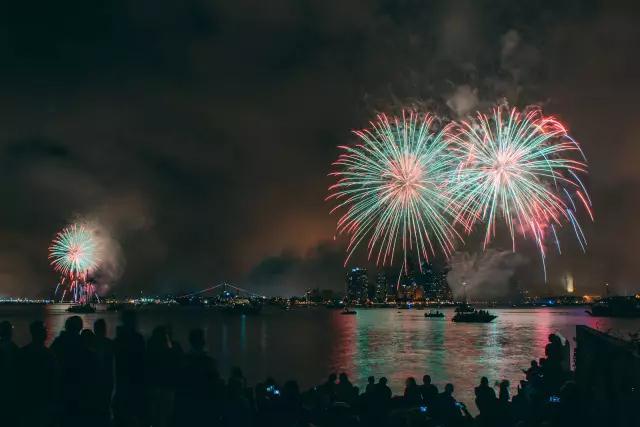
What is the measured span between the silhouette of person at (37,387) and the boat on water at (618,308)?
176 metres

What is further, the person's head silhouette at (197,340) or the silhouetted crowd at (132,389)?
the person's head silhouette at (197,340)

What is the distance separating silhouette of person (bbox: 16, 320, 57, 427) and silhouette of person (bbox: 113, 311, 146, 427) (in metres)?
0.96

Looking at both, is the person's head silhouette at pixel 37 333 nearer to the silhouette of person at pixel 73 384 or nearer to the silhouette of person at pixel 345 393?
the silhouette of person at pixel 73 384

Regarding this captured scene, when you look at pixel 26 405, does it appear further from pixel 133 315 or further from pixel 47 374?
pixel 133 315

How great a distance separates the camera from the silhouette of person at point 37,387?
7.86 m

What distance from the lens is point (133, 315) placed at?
895 cm

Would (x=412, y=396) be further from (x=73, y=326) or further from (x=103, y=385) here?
(x=73, y=326)

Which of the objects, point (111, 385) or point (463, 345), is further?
point (463, 345)

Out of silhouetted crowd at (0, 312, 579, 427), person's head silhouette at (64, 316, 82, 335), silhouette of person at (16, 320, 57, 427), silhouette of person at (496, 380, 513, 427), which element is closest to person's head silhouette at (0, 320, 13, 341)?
silhouetted crowd at (0, 312, 579, 427)

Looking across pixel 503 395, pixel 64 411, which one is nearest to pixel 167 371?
pixel 64 411

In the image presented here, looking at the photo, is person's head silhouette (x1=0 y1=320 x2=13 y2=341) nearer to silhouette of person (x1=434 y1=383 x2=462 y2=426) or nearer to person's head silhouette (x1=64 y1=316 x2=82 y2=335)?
person's head silhouette (x1=64 y1=316 x2=82 y2=335)

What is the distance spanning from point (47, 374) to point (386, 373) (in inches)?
1458

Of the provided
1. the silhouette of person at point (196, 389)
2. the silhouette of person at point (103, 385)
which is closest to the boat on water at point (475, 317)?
the silhouette of person at point (196, 389)

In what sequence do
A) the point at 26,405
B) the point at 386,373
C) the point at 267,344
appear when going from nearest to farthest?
1. the point at 26,405
2. the point at 386,373
3. the point at 267,344
